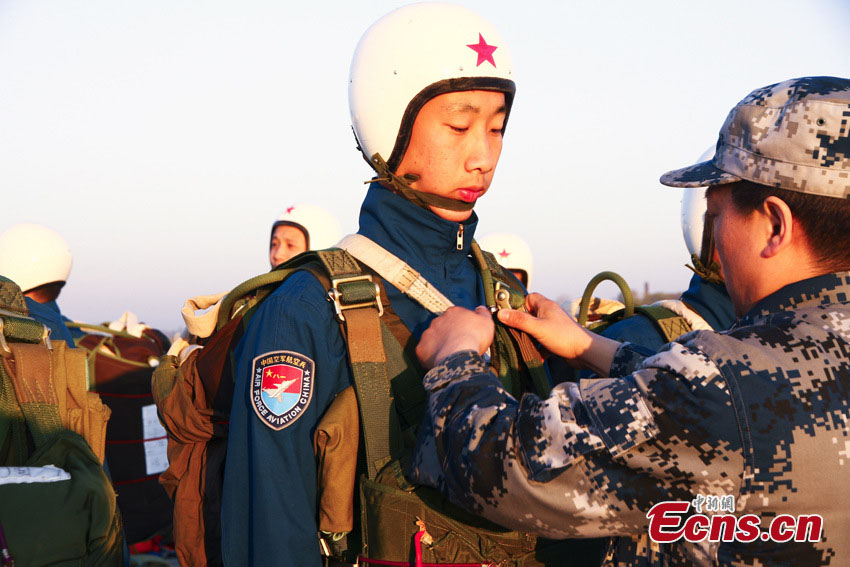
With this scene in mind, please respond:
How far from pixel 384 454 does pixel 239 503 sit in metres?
0.48

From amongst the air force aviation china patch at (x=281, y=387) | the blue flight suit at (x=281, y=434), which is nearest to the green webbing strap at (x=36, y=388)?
the blue flight suit at (x=281, y=434)

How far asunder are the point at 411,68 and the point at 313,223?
609 centimetres

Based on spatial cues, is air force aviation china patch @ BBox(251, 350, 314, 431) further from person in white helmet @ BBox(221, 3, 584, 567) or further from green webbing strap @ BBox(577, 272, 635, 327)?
green webbing strap @ BBox(577, 272, 635, 327)

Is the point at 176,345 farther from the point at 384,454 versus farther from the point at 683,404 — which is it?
the point at 683,404

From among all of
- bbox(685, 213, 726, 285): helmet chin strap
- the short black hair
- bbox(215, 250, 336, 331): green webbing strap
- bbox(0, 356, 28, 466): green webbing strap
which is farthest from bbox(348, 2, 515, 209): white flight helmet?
bbox(685, 213, 726, 285): helmet chin strap

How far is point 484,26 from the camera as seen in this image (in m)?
2.96

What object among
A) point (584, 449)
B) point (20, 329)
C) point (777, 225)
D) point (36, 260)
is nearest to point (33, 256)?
point (36, 260)

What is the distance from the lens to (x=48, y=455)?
279 centimetres

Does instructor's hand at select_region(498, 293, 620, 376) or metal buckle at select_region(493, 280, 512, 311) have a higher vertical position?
metal buckle at select_region(493, 280, 512, 311)

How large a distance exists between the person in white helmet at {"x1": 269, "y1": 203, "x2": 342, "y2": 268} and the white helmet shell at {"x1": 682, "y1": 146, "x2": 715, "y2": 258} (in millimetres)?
4654

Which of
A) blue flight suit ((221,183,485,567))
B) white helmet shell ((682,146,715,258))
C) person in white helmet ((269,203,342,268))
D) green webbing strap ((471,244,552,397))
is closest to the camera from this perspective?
blue flight suit ((221,183,485,567))

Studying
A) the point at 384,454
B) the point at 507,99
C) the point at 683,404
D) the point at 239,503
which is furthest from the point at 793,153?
the point at 239,503

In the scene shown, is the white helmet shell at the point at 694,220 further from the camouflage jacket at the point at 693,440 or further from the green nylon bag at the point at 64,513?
the green nylon bag at the point at 64,513

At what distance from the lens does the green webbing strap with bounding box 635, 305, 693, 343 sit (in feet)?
12.7
